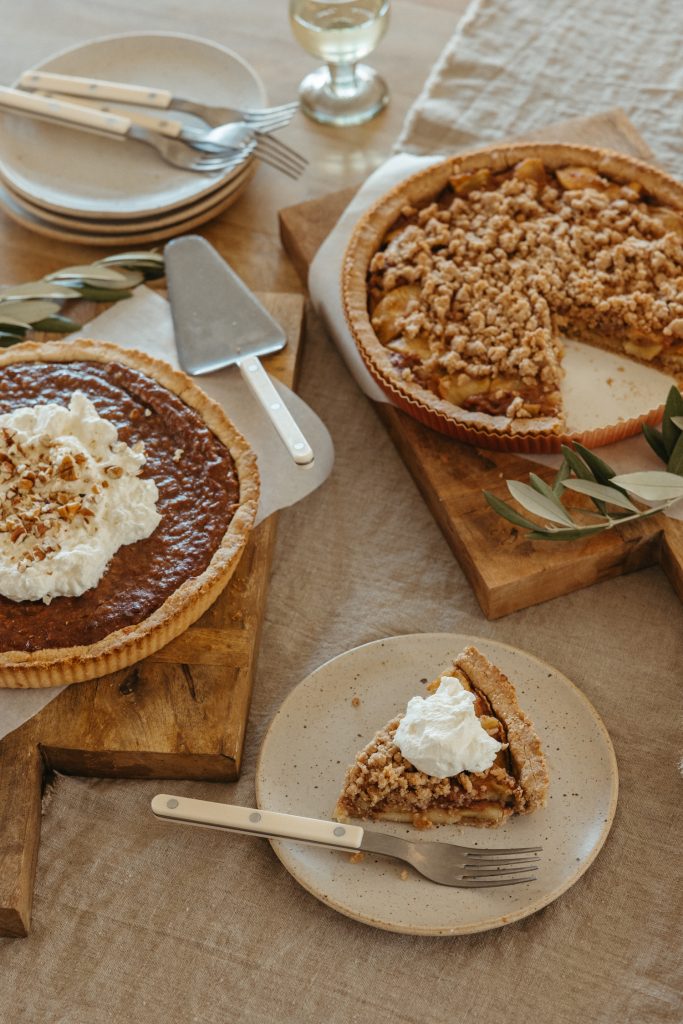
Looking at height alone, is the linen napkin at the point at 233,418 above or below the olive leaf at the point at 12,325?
above

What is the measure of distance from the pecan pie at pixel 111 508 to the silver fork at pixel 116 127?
0.80 m

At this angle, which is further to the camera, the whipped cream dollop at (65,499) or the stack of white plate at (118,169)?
the stack of white plate at (118,169)

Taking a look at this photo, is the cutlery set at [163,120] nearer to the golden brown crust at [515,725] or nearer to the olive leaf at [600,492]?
the olive leaf at [600,492]

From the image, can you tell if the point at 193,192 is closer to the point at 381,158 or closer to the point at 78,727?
the point at 381,158

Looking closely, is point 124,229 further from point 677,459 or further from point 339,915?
point 339,915

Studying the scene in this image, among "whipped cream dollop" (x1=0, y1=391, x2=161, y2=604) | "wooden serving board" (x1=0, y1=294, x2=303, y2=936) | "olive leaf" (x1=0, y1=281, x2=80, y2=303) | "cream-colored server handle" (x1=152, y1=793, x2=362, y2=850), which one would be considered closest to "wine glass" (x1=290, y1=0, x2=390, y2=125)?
"olive leaf" (x1=0, y1=281, x2=80, y2=303)

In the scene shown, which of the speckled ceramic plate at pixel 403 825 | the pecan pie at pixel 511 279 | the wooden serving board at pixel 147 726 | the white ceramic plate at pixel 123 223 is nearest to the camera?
the speckled ceramic plate at pixel 403 825

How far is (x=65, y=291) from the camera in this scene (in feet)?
9.45

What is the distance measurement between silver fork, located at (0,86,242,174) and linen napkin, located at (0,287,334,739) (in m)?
0.50

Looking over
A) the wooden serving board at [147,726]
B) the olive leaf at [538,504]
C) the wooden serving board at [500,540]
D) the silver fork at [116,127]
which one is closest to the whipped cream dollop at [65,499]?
the wooden serving board at [147,726]

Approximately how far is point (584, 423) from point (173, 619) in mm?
1083

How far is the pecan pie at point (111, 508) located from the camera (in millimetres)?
2195

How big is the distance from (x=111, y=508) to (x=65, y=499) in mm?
101

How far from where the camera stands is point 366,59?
145 inches
